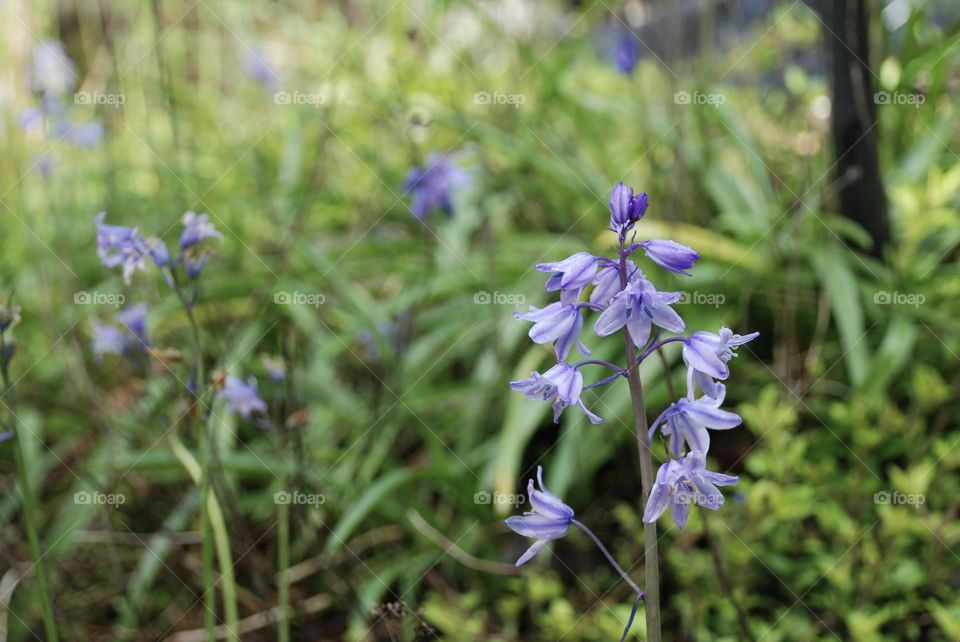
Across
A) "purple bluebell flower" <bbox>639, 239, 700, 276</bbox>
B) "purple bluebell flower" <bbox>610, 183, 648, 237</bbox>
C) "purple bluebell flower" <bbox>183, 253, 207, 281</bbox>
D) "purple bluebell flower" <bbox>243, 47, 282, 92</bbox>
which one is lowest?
"purple bluebell flower" <bbox>639, 239, 700, 276</bbox>

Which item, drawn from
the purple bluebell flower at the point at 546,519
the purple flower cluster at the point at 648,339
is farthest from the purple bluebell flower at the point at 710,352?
the purple bluebell flower at the point at 546,519

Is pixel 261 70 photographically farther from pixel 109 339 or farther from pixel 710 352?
pixel 710 352

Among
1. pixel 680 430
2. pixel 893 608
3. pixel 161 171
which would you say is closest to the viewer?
pixel 680 430

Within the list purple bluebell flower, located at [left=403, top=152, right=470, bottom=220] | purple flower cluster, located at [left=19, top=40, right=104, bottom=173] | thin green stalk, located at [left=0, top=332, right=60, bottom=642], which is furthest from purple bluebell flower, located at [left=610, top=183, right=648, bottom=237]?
purple flower cluster, located at [left=19, top=40, right=104, bottom=173]

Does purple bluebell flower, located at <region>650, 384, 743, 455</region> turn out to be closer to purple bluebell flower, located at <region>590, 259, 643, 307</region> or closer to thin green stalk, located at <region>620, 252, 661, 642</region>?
thin green stalk, located at <region>620, 252, 661, 642</region>

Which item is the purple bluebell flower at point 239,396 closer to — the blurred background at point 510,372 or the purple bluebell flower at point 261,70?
the blurred background at point 510,372

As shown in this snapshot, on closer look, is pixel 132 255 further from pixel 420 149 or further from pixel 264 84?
pixel 264 84

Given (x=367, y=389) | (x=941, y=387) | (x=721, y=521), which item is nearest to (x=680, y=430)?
(x=721, y=521)
